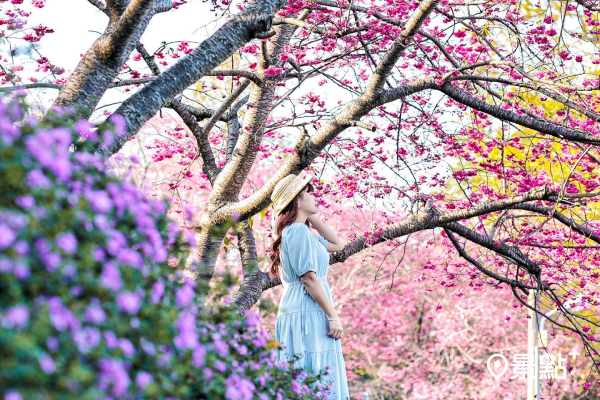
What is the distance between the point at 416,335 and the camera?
15.3 meters

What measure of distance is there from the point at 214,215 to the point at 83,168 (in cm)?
345

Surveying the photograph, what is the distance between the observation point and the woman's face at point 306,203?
393 cm

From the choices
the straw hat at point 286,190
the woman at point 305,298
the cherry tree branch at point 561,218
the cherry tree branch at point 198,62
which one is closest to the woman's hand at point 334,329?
the woman at point 305,298

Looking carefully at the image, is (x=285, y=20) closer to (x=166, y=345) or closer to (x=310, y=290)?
(x=310, y=290)

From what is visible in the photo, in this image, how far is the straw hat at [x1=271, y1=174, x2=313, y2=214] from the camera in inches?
154

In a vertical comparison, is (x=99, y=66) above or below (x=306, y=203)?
above

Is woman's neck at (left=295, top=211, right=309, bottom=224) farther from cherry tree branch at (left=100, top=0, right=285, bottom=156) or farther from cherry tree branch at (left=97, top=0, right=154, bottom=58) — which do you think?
cherry tree branch at (left=97, top=0, right=154, bottom=58)

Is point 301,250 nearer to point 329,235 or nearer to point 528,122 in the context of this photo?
point 329,235

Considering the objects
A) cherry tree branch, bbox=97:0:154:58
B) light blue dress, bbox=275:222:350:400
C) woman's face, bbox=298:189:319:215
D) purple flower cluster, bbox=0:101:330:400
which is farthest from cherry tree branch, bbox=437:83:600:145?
purple flower cluster, bbox=0:101:330:400

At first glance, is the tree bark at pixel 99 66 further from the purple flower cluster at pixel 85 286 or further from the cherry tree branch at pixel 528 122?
the cherry tree branch at pixel 528 122

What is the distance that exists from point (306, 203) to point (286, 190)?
0.48 ft

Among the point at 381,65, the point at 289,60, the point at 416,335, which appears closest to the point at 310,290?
the point at 381,65

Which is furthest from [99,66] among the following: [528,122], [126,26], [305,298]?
[528,122]

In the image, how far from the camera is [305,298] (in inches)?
151
